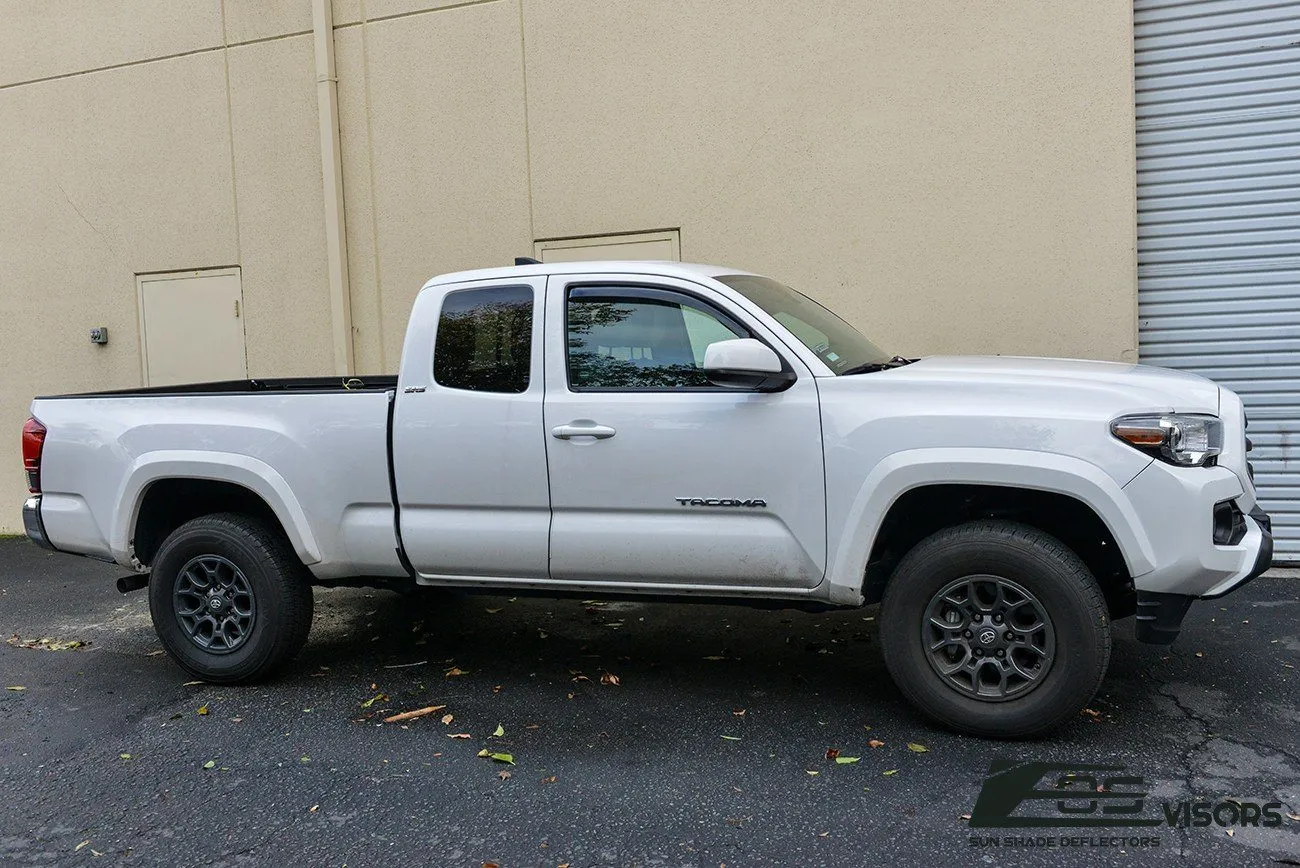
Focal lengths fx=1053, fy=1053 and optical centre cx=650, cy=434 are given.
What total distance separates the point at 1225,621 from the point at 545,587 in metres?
4.01

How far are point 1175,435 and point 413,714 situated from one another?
140 inches

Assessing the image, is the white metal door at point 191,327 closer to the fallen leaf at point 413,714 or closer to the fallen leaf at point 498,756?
the fallen leaf at point 413,714

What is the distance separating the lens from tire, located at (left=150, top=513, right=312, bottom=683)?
531cm

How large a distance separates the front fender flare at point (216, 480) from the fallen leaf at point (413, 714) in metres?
0.89

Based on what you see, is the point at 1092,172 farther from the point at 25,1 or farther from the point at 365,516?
the point at 25,1

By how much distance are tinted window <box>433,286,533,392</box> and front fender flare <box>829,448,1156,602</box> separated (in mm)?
1669

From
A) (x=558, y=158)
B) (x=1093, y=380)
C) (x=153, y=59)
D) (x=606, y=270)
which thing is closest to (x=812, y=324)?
(x=606, y=270)

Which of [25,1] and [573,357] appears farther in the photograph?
[25,1]

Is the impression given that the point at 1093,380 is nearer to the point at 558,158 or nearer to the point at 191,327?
the point at 558,158

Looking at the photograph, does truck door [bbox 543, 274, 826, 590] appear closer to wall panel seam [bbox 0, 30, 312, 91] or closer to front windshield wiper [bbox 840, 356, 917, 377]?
front windshield wiper [bbox 840, 356, 917, 377]

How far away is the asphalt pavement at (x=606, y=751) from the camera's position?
12.0 ft

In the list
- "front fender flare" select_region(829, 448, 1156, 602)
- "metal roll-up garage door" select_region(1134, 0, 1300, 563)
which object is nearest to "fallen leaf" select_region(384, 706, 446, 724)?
"front fender flare" select_region(829, 448, 1156, 602)

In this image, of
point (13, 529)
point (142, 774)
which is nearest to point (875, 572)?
point (142, 774)

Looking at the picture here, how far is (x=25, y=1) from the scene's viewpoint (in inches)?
416
